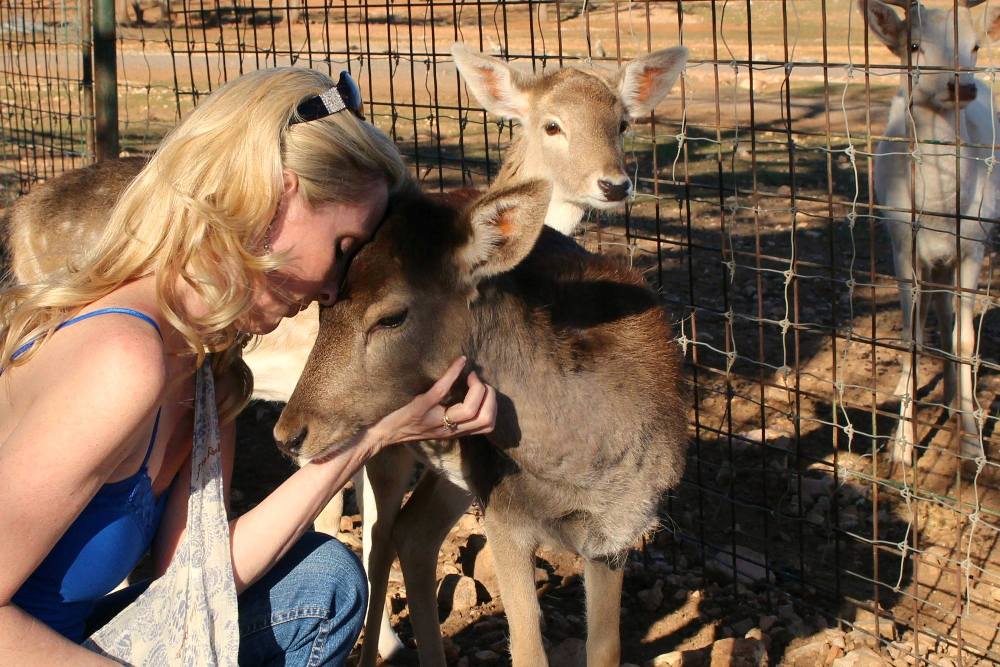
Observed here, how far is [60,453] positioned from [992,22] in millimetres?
5324

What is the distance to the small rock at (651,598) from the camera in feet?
15.1

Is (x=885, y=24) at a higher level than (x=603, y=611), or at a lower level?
higher

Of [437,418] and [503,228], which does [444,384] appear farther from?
[503,228]

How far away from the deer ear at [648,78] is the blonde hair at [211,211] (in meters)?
3.08

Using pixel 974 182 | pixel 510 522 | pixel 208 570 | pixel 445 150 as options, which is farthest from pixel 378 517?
pixel 445 150

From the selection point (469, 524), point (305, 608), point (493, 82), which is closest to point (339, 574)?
point (305, 608)

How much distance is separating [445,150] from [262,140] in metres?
10.0

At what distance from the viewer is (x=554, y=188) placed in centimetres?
559

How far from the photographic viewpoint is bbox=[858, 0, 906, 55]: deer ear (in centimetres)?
528

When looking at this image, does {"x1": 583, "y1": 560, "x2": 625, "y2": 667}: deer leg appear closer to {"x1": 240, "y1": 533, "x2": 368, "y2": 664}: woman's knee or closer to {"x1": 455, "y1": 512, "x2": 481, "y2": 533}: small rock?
{"x1": 240, "y1": 533, "x2": 368, "y2": 664}: woman's knee

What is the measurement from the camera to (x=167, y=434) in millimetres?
2840

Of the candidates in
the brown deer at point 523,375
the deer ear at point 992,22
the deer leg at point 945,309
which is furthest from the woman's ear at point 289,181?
the deer leg at point 945,309

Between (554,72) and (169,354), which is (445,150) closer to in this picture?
(554,72)

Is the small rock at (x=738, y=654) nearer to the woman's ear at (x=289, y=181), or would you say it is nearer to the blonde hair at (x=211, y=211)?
the blonde hair at (x=211, y=211)
